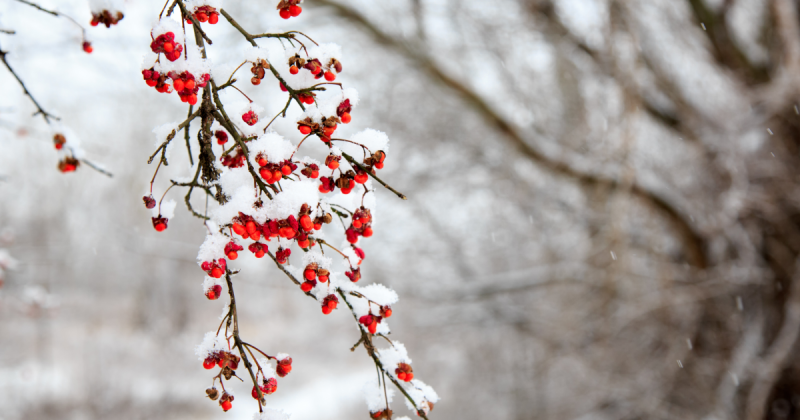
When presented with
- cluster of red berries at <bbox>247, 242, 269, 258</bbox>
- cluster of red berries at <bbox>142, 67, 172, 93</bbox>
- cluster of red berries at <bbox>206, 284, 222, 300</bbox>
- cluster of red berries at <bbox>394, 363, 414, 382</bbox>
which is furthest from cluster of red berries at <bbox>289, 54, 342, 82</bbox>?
cluster of red berries at <bbox>394, 363, 414, 382</bbox>

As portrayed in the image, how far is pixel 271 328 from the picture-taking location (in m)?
15.1

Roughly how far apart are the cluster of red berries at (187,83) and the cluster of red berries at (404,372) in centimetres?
61

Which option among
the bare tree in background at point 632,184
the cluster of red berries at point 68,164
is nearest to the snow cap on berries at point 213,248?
the cluster of red berries at point 68,164

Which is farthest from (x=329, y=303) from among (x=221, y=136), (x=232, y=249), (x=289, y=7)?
(x=289, y=7)

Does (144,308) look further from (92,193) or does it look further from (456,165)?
(456,165)

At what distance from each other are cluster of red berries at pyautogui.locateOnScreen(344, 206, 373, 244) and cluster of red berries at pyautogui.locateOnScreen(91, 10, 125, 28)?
0.53 m

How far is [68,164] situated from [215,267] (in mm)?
554

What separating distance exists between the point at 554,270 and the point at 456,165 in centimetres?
187

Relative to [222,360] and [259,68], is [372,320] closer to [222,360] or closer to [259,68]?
[222,360]

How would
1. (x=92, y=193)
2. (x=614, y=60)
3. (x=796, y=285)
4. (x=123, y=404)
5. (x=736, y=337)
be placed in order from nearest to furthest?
(x=614, y=60) < (x=796, y=285) < (x=736, y=337) < (x=123, y=404) < (x=92, y=193)

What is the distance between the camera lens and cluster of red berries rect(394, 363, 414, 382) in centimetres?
94

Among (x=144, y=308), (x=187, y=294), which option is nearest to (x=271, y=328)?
(x=187, y=294)

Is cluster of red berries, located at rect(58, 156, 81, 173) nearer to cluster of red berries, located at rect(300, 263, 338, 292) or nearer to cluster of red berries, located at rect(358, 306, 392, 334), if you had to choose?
cluster of red berries, located at rect(300, 263, 338, 292)

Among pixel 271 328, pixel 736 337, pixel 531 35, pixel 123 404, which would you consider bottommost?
pixel 736 337
